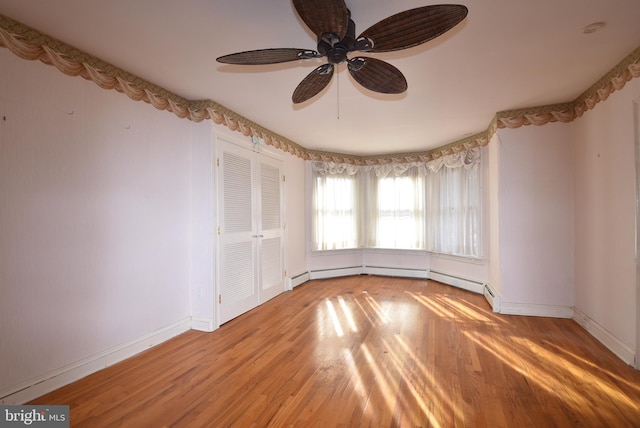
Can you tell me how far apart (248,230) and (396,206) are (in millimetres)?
3214

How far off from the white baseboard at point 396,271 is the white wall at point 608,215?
2625 mm

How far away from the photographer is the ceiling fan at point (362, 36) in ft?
4.33

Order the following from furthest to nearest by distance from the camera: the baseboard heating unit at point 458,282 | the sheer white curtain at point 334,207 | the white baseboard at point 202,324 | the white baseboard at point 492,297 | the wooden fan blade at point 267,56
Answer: the sheer white curtain at point 334,207 < the baseboard heating unit at point 458,282 < the white baseboard at point 492,297 < the white baseboard at point 202,324 < the wooden fan blade at point 267,56

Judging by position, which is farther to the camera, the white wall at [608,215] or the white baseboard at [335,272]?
the white baseboard at [335,272]

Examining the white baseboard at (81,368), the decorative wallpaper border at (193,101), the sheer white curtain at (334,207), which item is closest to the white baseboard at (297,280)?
the sheer white curtain at (334,207)

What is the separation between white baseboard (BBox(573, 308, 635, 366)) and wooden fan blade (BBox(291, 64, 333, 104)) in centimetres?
328

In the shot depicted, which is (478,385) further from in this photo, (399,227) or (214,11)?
(399,227)

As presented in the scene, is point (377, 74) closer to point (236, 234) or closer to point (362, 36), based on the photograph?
point (362, 36)

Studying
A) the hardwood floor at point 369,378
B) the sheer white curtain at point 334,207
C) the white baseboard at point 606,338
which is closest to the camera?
the hardwood floor at point 369,378

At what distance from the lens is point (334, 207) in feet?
19.4

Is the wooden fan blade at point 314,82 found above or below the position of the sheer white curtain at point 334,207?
above

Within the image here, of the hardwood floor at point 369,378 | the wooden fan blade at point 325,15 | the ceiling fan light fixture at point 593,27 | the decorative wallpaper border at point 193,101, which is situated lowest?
the hardwood floor at point 369,378

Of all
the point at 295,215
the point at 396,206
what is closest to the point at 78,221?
the point at 295,215

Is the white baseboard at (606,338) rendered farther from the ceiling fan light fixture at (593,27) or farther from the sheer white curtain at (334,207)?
the sheer white curtain at (334,207)
